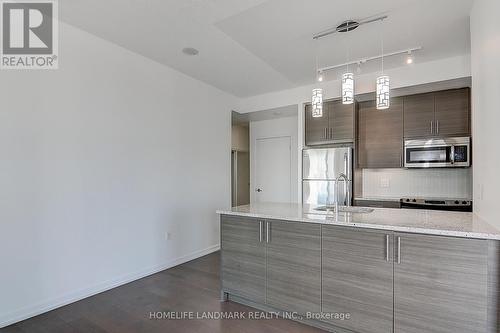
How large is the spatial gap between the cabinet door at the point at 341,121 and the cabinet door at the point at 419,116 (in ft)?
2.51

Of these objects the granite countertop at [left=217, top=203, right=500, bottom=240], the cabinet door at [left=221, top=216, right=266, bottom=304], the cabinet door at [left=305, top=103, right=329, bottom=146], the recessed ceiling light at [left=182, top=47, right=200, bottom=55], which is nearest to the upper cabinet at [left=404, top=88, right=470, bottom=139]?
the cabinet door at [left=305, top=103, right=329, bottom=146]

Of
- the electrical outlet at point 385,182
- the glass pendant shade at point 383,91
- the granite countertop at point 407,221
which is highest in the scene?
the glass pendant shade at point 383,91

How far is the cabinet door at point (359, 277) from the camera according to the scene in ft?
6.50

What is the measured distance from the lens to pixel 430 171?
4.17 meters

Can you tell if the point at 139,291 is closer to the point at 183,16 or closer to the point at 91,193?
the point at 91,193

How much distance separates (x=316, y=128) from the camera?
4629 mm

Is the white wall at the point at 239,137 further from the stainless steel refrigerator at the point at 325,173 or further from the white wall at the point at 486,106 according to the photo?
the white wall at the point at 486,106

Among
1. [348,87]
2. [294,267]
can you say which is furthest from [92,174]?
[348,87]

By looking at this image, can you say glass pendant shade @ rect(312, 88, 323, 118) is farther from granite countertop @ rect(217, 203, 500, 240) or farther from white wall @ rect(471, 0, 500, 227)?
white wall @ rect(471, 0, 500, 227)

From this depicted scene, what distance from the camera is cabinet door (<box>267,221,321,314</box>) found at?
2285 mm

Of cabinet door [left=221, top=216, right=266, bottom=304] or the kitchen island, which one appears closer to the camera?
the kitchen island

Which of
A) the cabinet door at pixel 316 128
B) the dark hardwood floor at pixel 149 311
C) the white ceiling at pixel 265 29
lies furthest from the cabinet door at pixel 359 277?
the cabinet door at pixel 316 128

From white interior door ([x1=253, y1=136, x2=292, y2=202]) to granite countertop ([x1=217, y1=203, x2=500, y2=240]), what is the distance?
9.99 ft

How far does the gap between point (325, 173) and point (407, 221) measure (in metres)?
2.35
